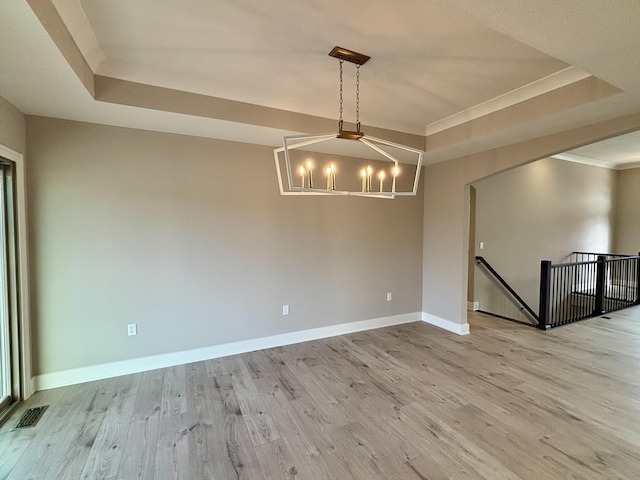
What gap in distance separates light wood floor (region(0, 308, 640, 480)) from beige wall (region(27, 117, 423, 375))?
50 cm

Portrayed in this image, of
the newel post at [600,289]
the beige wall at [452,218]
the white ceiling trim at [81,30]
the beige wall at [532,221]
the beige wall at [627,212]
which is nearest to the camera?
the white ceiling trim at [81,30]

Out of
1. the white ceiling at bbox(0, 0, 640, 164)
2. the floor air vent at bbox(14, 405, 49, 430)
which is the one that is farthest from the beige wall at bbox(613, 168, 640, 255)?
the floor air vent at bbox(14, 405, 49, 430)

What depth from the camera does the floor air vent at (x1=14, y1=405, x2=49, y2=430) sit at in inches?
92.8

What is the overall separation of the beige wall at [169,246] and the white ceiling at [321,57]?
35cm

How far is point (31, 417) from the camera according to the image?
2439mm

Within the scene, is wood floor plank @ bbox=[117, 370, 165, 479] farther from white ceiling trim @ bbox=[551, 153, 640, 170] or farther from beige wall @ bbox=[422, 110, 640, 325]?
white ceiling trim @ bbox=[551, 153, 640, 170]

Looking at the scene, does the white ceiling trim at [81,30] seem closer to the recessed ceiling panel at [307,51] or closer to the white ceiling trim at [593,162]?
the recessed ceiling panel at [307,51]

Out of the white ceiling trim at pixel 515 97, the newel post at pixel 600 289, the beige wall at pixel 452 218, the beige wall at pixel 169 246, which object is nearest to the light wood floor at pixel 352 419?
the beige wall at pixel 169 246

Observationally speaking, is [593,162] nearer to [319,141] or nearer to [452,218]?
[452,218]

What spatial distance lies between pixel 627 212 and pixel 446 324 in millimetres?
7031

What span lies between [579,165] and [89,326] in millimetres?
9741

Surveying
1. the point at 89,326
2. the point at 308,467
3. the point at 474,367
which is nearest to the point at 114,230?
the point at 89,326

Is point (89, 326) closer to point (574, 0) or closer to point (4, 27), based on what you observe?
point (4, 27)

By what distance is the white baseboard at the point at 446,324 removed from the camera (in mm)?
4316
